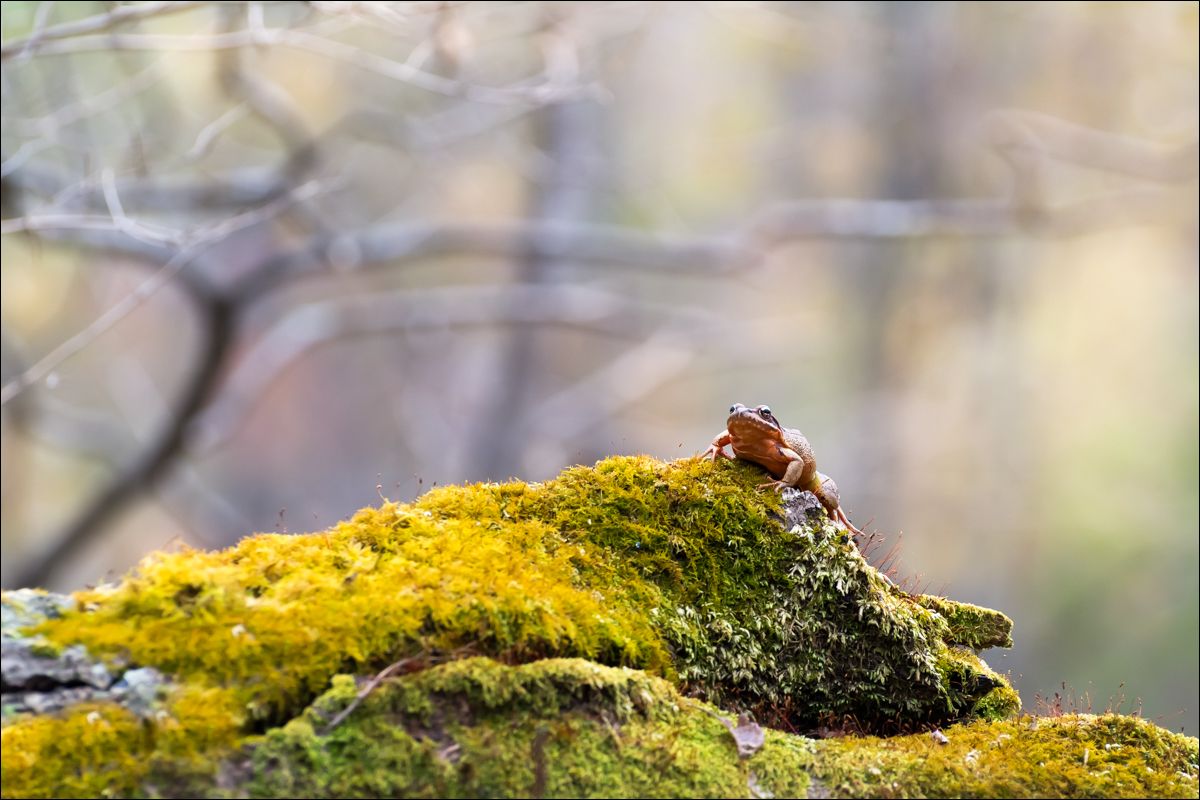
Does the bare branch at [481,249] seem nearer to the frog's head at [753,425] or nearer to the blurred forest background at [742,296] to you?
the blurred forest background at [742,296]

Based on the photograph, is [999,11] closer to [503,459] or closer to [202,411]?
[503,459]

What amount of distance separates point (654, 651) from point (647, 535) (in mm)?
378

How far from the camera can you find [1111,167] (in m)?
13.1

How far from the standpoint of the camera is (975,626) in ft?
10.5

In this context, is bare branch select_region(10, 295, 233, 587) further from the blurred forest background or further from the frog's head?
the frog's head

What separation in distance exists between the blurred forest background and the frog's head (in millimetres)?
7545

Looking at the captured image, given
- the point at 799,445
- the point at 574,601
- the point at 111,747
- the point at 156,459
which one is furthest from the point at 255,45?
the point at 111,747

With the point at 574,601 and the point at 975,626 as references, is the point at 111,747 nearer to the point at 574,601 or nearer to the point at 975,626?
the point at 574,601

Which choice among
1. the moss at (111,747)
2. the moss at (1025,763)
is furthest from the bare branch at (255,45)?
the moss at (1025,763)

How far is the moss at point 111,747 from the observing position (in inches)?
75.9

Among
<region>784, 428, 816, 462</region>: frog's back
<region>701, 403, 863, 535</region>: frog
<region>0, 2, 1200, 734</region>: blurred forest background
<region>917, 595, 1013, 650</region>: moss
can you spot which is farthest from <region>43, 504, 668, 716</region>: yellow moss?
<region>0, 2, 1200, 734</region>: blurred forest background

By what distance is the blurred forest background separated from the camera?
12.3 metres

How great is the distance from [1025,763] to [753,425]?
1.32 m

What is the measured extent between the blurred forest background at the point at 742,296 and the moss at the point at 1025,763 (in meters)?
8.68
